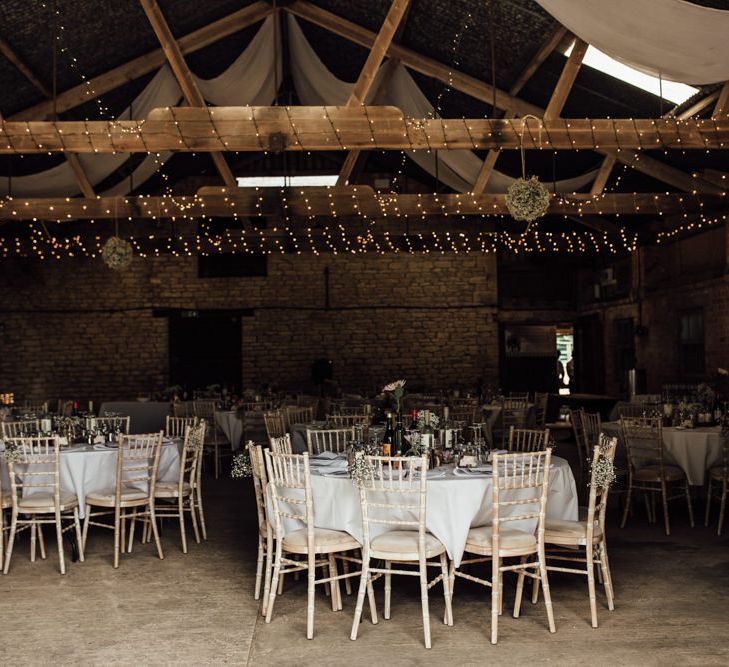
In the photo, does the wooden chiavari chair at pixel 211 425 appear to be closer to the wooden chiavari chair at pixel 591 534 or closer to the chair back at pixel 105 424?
the chair back at pixel 105 424

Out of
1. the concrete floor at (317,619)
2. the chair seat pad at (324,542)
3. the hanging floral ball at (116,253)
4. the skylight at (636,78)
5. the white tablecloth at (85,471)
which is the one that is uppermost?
the skylight at (636,78)

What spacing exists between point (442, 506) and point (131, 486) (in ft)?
9.87

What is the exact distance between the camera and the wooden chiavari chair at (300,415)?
9.03m

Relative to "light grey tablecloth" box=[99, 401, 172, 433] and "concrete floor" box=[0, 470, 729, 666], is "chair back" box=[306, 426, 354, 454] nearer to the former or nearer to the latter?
"concrete floor" box=[0, 470, 729, 666]

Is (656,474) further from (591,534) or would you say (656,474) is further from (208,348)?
(208,348)

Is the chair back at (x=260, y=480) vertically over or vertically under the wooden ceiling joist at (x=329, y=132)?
under

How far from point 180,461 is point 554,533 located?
10.7 ft

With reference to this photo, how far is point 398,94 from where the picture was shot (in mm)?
10281

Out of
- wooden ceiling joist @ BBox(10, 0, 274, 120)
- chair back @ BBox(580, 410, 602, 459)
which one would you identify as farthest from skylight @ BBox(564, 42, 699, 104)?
wooden ceiling joist @ BBox(10, 0, 274, 120)

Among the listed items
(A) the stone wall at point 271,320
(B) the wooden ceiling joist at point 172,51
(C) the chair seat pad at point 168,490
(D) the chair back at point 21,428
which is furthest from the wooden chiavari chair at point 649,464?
(A) the stone wall at point 271,320

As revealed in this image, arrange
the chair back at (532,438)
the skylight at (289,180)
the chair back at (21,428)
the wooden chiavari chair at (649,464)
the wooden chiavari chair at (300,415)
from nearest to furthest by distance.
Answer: the chair back at (532,438) → the wooden chiavari chair at (649,464) → the chair back at (21,428) → the wooden chiavari chair at (300,415) → the skylight at (289,180)

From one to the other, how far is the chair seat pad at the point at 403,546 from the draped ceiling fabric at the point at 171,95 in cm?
657

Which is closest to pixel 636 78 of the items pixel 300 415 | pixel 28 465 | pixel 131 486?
pixel 300 415

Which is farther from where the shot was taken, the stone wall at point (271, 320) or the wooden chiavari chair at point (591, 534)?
the stone wall at point (271, 320)
